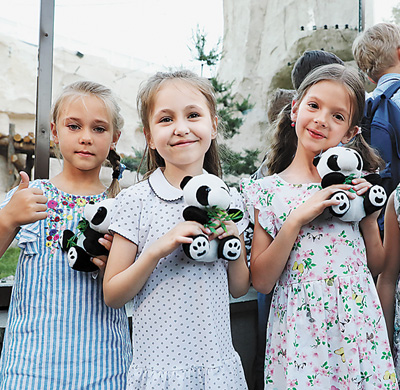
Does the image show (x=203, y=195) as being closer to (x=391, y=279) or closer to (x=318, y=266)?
(x=318, y=266)

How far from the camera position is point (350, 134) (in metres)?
1.53

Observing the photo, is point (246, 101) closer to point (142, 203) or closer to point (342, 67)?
point (342, 67)

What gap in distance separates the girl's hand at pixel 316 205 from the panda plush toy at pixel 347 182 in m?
0.02

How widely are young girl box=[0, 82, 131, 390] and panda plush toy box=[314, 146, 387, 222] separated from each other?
2.13 feet

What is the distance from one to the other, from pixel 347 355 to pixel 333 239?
320 mm

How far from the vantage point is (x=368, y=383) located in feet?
4.25

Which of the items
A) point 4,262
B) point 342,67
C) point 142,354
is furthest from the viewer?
point 4,262

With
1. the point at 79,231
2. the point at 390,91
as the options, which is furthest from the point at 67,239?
the point at 390,91

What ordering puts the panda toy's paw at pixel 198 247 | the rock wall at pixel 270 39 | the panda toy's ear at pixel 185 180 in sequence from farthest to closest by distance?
the rock wall at pixel 270 39, the panda toy's ear at pixel 185 180, the panda toy's paw at pixel 198 247

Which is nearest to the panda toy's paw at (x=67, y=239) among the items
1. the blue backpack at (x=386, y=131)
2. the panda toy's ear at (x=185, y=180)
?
the panda toy's ear at (x=185, y=180)

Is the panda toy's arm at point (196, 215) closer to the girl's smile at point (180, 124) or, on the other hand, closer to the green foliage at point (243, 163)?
the girl's smile at point (180, 124)

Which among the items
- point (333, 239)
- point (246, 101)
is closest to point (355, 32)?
point (246, 101)

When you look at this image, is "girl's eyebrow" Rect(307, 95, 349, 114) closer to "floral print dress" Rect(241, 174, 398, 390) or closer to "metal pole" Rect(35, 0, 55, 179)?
"floral print dress" Rect(241, 174, 398, 390)

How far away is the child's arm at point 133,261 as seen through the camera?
3.82 feet
